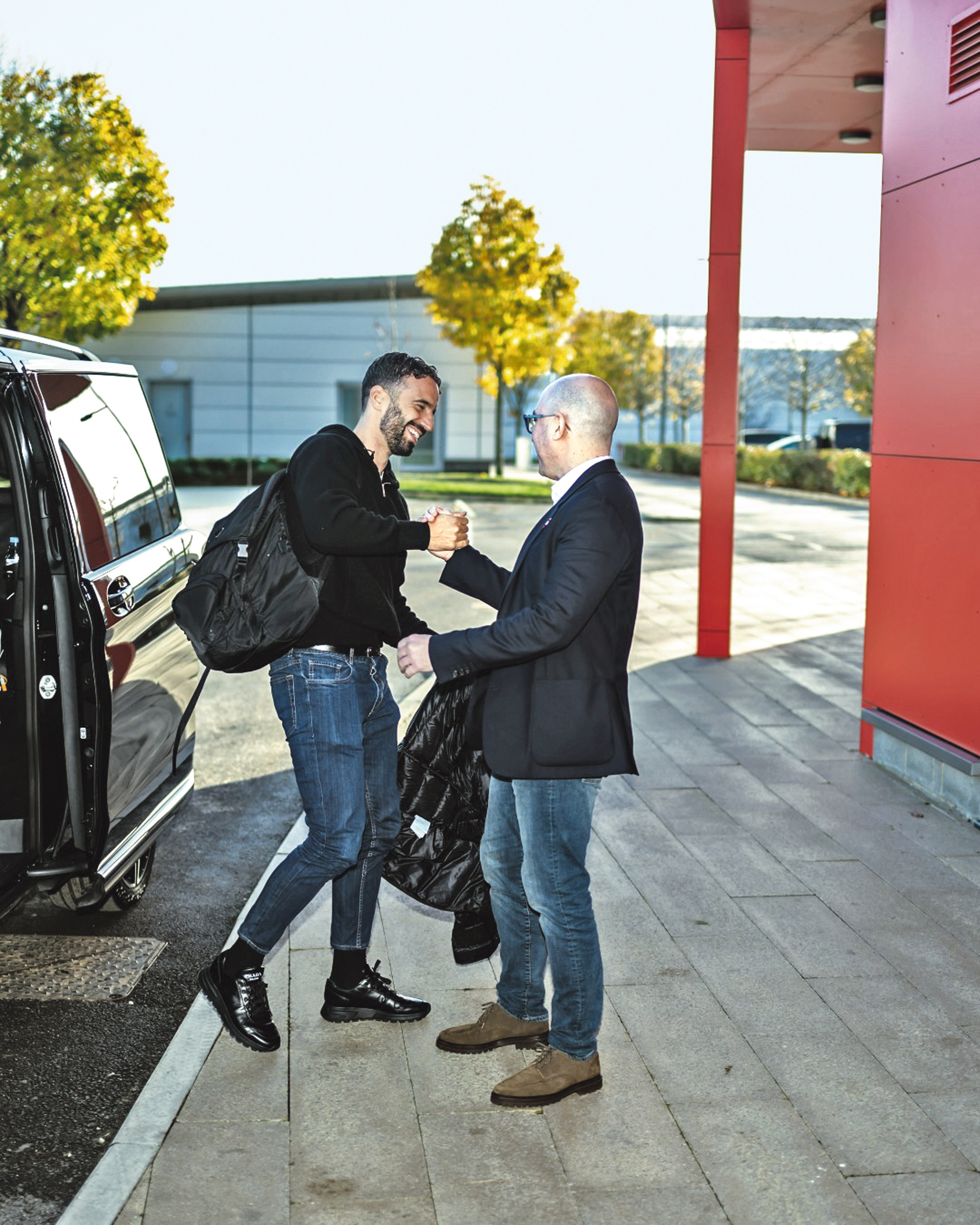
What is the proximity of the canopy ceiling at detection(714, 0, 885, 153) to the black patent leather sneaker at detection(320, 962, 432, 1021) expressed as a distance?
7783 mm

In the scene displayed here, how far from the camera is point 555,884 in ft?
12.5

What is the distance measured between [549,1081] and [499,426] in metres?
37.4

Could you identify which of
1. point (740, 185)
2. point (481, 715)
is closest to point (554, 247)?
point (740, 185)

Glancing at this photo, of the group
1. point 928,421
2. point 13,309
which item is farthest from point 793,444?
point 928,421

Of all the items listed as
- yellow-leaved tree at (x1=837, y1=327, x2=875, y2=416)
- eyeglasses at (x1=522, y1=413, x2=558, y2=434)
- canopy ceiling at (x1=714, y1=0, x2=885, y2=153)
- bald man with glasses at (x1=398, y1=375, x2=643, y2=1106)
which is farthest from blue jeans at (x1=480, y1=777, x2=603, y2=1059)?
yellow-leaved tree at (x1=837, y1=327, x2=875, y2=416)

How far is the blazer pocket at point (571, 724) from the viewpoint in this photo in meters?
3.68

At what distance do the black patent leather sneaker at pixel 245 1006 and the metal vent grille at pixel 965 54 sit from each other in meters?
5.34

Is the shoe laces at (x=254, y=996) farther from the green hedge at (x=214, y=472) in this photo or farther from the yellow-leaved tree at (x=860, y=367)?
the yellow-leaved tree at (x=860, y=367)

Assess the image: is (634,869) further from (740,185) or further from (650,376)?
(650,376)

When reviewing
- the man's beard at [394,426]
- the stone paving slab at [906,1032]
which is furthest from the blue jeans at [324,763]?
the stone paving slab at [906,1032]

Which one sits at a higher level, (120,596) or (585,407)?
(585,407)

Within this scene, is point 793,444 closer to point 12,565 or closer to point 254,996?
point 12,565

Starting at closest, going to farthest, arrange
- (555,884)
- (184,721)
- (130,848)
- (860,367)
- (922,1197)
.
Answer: (922,1197) → (555,884) → (130,848) → (184,721) → (860,367)

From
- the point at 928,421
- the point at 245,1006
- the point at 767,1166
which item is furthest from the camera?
the point at 928,421
